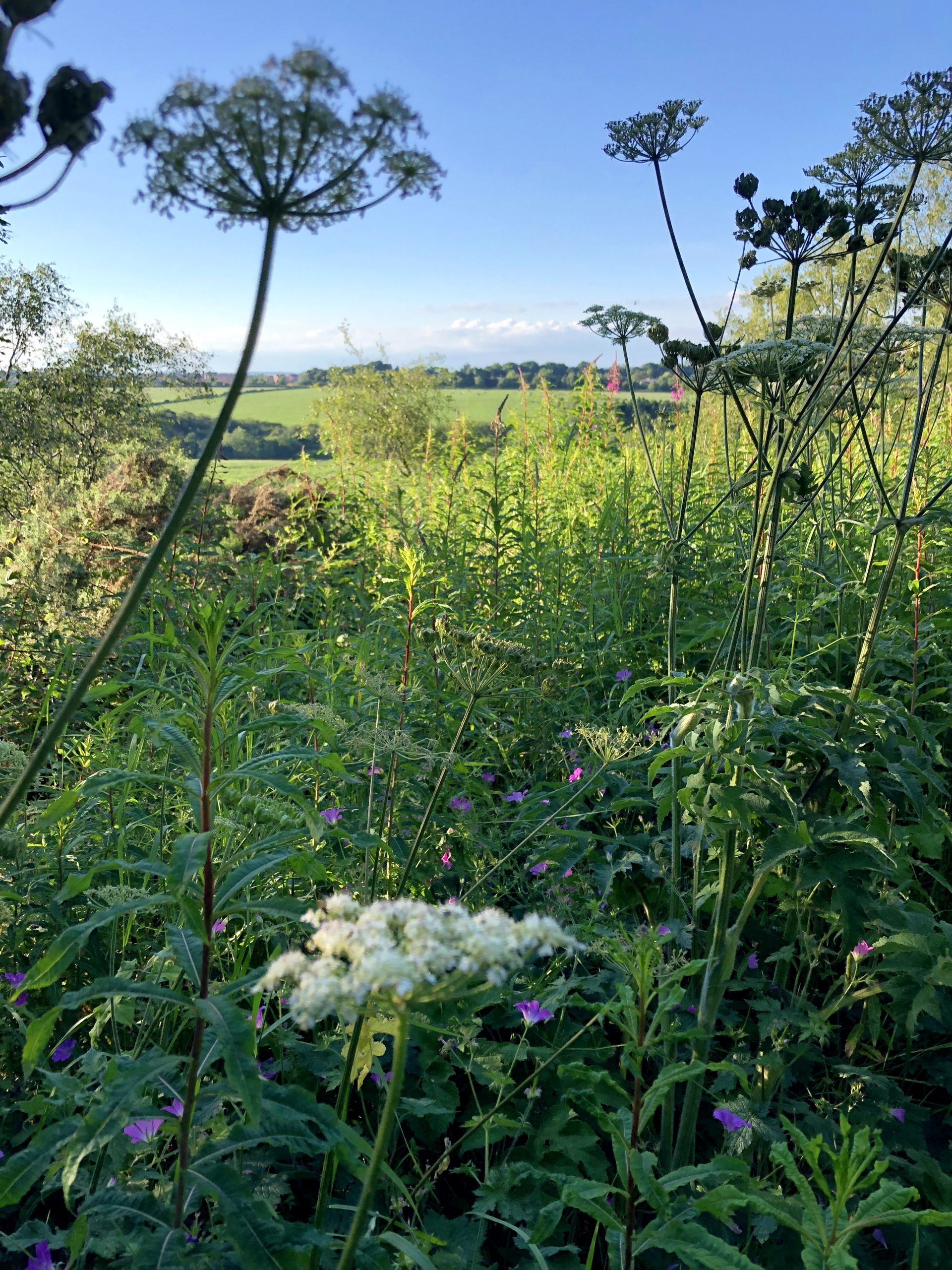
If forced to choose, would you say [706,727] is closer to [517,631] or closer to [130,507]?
[517,631]

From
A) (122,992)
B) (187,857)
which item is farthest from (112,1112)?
(187,857)

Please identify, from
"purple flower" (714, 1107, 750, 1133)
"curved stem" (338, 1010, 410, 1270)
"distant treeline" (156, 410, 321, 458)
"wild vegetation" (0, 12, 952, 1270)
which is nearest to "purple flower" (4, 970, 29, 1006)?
"wild vegetation" (0, 12, 952, 1270)

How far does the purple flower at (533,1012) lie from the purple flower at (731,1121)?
16.9 inches

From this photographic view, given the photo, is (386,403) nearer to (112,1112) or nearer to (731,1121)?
(731,1121)

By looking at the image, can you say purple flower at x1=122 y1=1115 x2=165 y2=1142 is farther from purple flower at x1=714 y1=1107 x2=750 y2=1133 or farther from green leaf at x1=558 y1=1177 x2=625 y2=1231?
purple flower at x1=714 y1=1107 x2=750 y2=1133

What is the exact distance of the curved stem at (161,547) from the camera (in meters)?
0.91

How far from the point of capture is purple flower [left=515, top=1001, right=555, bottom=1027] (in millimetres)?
1966

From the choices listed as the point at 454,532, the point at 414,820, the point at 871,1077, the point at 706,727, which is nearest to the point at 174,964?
the point at 414,820

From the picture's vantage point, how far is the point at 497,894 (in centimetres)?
260

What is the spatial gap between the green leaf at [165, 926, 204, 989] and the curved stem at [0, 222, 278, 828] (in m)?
0.46

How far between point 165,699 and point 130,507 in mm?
2746

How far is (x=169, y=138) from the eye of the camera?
1.02 metres

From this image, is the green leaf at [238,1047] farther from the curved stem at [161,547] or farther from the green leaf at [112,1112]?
the curved stem at [161,547]

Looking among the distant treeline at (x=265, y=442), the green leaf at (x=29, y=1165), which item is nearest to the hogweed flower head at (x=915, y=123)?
the green leaf at (x=29, y=1165)
